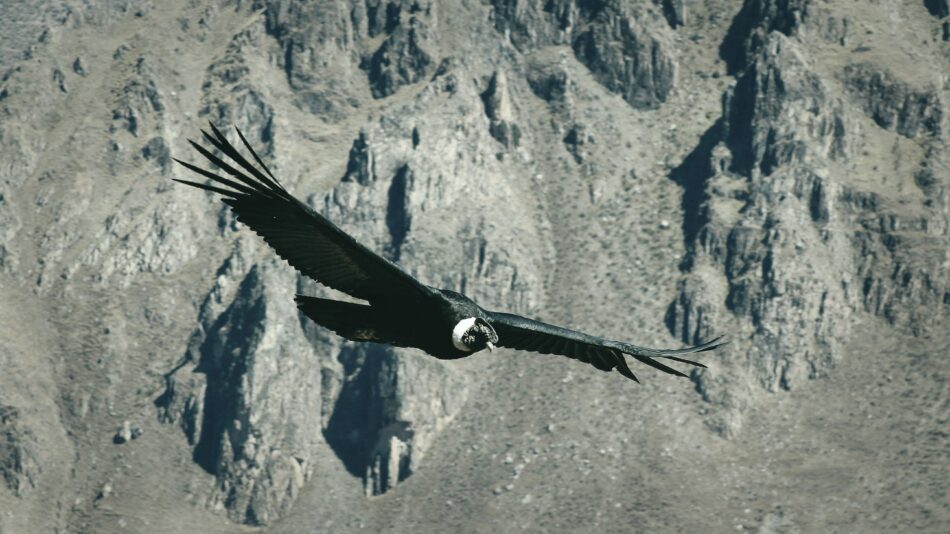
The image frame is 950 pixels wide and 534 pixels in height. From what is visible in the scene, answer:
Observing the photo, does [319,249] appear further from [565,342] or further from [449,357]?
[565,342]

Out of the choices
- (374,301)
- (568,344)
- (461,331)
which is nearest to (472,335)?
(461,331)

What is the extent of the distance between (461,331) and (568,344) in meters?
4.58

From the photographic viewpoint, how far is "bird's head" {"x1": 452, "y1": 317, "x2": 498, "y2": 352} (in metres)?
38.8

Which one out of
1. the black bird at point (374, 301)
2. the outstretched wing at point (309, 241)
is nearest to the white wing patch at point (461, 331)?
the black bird at point (374, 301)

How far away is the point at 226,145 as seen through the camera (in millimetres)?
32906

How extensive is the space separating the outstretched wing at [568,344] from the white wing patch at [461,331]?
4.21ft

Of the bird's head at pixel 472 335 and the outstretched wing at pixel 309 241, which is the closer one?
the outstretched wing at pixel 309 241

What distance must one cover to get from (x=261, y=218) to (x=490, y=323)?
20.8ft

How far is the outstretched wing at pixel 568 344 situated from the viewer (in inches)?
1598

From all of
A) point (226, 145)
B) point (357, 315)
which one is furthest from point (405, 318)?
point (226, 145)

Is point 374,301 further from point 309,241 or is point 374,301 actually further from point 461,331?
point 309,241

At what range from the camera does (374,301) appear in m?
39.6

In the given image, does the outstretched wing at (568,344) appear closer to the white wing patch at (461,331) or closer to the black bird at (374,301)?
the black bird at (374,301)

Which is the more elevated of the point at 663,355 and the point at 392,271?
the point at 392,271
